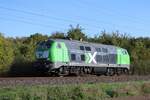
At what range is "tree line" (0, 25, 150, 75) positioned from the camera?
132 feet

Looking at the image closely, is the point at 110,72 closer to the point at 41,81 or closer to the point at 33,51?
the point at 33,51

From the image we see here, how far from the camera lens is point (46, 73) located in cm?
3622

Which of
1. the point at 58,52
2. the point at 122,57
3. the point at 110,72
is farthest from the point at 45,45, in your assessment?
the point at 122,57

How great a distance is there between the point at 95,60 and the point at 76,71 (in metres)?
3.20

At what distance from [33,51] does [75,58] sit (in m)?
11.9

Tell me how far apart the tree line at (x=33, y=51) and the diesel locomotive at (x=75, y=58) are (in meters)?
4.28

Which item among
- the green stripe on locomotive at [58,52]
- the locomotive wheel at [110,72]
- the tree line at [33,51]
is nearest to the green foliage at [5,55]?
the tree line at [33,51]

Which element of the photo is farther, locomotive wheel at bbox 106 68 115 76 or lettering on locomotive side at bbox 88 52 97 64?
locomotive wheel at bbox 106 68 115 76

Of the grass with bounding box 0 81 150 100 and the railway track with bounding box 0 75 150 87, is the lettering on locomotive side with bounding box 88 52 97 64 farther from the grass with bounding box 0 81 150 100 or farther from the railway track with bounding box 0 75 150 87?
the grass with bounding box 0 81 150 100

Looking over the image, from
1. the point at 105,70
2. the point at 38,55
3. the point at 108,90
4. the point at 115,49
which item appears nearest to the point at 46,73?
the point at 38,55

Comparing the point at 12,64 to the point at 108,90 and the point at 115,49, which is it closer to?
the point at 115,49

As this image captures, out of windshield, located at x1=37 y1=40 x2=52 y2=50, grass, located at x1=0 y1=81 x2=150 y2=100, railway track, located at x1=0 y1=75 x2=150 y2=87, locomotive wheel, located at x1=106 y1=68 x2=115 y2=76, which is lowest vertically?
grass, located at x1=0 y1=81 x2=150 y2=100

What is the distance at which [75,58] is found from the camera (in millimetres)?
36875

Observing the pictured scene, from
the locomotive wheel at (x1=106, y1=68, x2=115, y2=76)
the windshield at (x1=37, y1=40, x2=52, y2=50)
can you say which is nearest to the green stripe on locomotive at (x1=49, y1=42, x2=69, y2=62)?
the windshield at (x1=37, y1=40, x2=52, y2=50)
